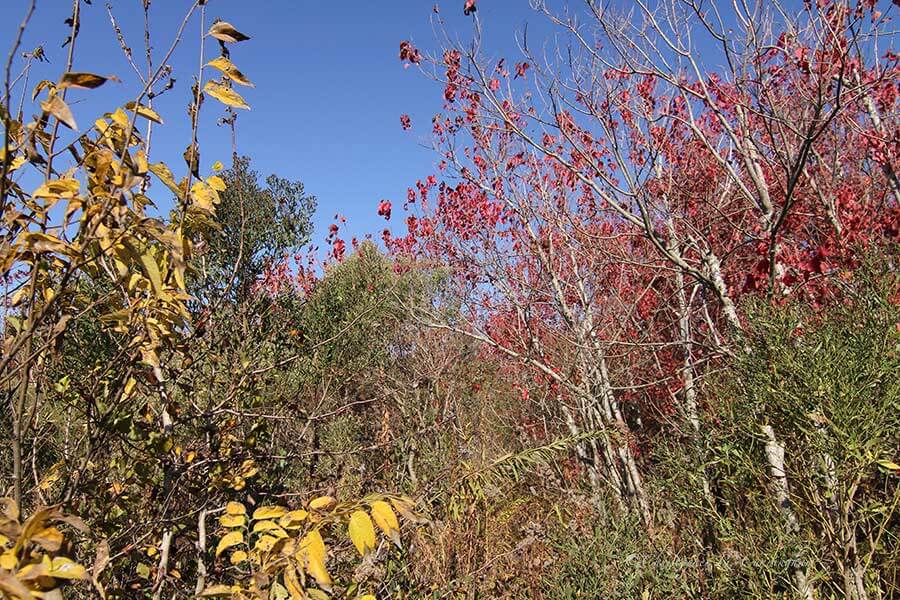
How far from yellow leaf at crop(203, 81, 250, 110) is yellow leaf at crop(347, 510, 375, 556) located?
86 cm

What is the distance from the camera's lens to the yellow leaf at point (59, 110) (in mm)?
888

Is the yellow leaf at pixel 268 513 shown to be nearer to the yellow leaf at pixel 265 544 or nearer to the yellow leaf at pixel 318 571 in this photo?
the yellow leaf at pixel 265 544

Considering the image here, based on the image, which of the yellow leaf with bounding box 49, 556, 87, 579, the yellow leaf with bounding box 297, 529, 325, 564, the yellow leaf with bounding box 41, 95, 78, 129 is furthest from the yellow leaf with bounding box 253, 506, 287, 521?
the yellow leaf with bounding box 41, 95, 78, 129

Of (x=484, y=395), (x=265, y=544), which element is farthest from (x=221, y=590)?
(x=484, y=395)

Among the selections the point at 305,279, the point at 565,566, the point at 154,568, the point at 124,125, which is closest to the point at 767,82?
the point at 565,566

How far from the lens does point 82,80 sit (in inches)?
36.3

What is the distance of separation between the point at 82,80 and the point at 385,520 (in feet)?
3.07

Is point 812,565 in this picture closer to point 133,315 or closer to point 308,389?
point 133,315

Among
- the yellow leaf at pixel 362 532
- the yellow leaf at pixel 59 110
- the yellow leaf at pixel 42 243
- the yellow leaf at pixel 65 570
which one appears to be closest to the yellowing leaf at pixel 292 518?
the yellow leaf at pixel 362 532

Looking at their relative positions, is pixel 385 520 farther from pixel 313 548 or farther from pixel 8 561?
pixel 8 561

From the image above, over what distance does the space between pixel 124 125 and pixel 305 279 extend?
10414mm

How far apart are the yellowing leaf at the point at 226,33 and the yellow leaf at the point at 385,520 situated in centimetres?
95

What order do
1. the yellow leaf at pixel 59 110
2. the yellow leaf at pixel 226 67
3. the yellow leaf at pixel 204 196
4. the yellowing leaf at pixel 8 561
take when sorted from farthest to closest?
the yellow leaf at pixel 204 196
the yellow leaf at pixel 226 67
the yellow leaf at pixel 59 110
the yellowing leaf at pixel 8 561

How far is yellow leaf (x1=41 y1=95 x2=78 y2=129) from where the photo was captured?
2.91ft
